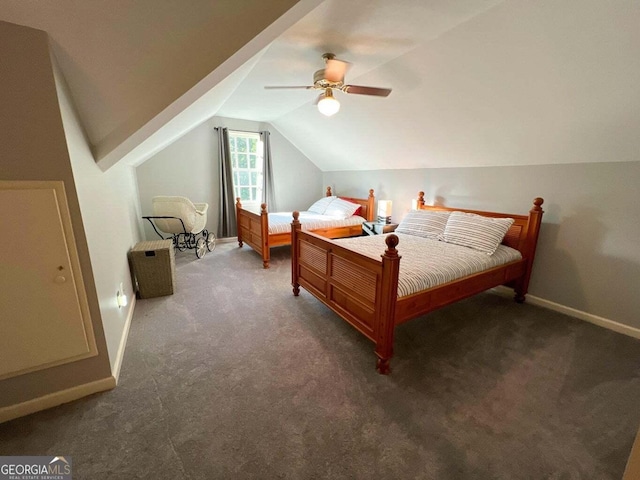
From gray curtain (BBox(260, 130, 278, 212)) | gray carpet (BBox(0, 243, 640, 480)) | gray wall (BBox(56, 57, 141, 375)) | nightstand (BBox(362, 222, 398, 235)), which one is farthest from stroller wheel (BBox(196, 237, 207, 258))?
nightstand (BBox(362, 222, 398, 235))

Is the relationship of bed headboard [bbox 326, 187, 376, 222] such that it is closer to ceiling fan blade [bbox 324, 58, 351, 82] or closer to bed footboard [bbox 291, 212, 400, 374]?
bed footboard [bbox 291, 212, 400, 374]

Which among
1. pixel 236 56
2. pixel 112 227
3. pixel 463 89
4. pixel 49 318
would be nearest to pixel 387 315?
pixel 236 56

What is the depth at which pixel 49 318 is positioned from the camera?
1496mm

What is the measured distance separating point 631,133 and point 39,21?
12.3 feet

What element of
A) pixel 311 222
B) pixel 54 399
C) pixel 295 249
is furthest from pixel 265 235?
pixel 54 399

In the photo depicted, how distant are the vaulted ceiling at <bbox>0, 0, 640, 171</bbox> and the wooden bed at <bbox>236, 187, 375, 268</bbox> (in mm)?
1656

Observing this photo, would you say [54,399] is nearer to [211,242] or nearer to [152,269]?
[152,269]

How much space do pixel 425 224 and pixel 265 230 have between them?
217 centimetres

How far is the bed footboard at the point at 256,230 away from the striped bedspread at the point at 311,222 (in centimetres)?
17

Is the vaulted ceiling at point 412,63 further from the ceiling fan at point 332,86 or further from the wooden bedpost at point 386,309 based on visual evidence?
the wooden bedpost at point 386,309

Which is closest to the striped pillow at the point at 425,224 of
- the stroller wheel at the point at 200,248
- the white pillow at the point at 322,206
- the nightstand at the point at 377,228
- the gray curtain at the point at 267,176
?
the nightstand at the point at 377,228

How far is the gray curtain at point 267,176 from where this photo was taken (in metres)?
5.36

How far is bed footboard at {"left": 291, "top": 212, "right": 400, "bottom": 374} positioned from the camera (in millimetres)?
1794

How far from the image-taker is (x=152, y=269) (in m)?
2.91
